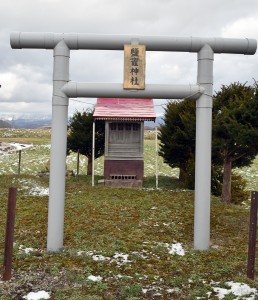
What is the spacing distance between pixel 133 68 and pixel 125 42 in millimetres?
674

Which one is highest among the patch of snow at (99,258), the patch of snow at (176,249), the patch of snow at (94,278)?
the patch of snow at (176,249)

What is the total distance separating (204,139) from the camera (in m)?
8.16

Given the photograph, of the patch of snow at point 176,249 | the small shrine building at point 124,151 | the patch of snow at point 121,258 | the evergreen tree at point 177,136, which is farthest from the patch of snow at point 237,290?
the evergreen tree at point 177,136

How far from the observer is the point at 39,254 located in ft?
26.1

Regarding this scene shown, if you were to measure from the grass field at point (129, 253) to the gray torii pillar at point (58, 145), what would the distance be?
0.61 m

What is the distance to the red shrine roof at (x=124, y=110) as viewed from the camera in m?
18.2

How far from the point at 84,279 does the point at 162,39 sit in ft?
18.9

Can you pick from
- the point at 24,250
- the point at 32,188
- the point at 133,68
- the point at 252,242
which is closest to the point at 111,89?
the point at 133,68

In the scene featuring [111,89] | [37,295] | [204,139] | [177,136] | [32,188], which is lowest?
[37,295]

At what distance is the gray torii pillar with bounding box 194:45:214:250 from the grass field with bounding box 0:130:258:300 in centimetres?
90

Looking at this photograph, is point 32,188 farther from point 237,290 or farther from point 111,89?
point 237,290

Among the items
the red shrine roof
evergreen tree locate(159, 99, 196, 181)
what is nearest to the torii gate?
the red shrine roof

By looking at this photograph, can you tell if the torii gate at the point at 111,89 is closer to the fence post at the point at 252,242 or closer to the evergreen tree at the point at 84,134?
the fence post at the point at 252,242

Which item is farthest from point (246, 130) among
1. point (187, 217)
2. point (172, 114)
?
point (172, 114)
